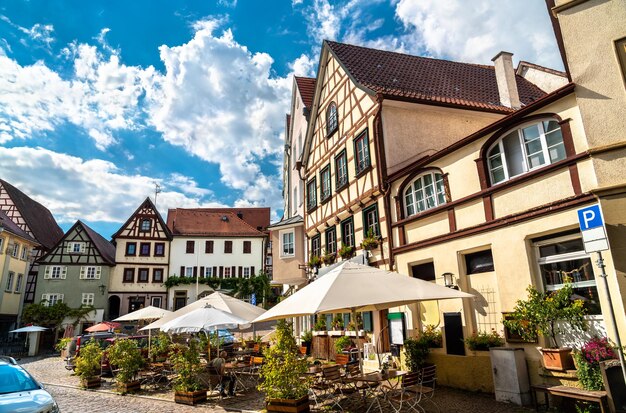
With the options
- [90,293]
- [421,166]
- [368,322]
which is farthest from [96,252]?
[421,166]

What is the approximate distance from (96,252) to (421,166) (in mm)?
38801

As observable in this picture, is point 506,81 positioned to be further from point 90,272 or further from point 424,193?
point 90,272

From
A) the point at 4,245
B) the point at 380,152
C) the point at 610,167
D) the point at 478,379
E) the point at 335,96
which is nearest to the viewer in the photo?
the point at 610,167

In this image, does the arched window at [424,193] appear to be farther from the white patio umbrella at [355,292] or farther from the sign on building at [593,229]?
A: the sign on building at [593,229]

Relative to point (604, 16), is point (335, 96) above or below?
above

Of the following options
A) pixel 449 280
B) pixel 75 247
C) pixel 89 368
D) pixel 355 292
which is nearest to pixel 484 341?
pixel 449 280

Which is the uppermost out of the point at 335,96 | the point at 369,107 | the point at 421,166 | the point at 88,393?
the point at 335,96

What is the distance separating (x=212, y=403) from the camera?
33.2 ft

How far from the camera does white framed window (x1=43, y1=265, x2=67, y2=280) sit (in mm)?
39531

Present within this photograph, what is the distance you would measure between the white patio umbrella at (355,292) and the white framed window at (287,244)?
551 inches

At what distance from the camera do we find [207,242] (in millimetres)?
45625

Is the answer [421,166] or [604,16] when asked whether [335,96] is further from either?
[604,16]

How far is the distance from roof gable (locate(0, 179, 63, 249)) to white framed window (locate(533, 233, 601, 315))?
45.4m

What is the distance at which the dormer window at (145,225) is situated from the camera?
4422 cm
